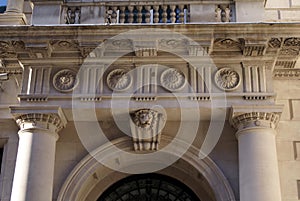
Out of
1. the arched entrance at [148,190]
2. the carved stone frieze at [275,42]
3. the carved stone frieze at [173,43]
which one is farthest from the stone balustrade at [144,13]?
the arched entrance at [148,190]

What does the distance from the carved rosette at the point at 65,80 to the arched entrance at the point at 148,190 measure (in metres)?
3.01

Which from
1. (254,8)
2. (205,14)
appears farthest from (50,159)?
(254,8)

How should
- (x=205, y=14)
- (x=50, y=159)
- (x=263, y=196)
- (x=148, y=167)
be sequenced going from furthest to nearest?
(x=148, y=167)
(x=205, y=14)
(x=50, y=159)
(x=263, y=196)

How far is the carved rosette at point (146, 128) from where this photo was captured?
43.5 feet

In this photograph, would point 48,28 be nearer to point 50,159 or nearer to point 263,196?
point 50,159

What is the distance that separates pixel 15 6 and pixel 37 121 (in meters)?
3.58

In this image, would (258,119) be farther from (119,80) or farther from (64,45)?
(64,45)

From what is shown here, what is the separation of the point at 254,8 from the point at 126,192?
18.3 ft

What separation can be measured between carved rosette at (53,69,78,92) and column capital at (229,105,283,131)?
3.73 metres

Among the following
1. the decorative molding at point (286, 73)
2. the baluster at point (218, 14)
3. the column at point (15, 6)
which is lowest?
the decorative molding at point (286, 73)

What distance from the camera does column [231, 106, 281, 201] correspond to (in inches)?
485

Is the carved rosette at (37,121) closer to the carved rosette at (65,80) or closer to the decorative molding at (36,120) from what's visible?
the decorative molding at (36,120)

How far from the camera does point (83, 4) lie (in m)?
14.2

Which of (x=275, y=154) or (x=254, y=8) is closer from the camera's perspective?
(x=275, y=154)
